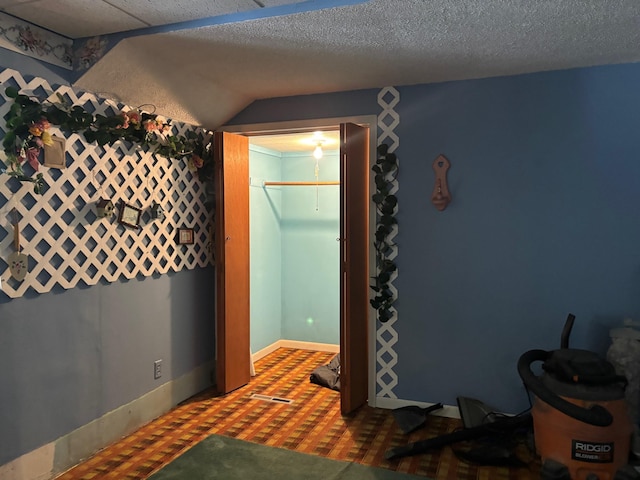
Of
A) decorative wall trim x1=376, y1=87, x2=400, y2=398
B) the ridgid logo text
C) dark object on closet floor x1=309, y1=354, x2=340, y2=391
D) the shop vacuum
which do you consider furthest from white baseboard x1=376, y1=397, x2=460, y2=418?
the ridgid logo text

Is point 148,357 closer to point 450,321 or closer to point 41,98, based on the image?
point 41,98

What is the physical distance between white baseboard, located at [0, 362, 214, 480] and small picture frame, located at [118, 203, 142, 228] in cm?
104

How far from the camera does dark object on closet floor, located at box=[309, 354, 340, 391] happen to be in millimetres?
3648

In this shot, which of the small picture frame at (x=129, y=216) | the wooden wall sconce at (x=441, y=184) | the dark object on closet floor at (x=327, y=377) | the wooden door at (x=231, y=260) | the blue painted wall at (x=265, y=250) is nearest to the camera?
the small picture frame at (x=129, y=216)

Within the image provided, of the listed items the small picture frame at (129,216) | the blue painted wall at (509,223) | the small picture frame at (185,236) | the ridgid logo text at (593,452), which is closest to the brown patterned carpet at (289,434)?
the ridgid logo text at (593,452)

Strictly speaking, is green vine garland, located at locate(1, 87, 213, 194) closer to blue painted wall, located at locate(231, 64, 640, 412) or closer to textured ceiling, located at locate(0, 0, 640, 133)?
textured ceiling, located at locate(0, 0, 640, 133)

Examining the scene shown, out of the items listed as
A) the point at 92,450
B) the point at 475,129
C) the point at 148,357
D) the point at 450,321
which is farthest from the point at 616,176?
the point at 92,450

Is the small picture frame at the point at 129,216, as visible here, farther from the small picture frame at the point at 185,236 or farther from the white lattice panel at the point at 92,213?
the small picture frame at the point at 185,236

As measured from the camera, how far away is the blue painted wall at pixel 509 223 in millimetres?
2773

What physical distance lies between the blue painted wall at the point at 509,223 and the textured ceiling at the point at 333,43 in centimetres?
18

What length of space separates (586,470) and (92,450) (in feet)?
7.93

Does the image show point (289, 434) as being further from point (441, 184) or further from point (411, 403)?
point (441, 184)

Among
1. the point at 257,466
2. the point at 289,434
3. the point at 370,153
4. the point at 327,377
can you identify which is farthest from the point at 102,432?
the point at 370,153

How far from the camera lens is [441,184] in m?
3.09
